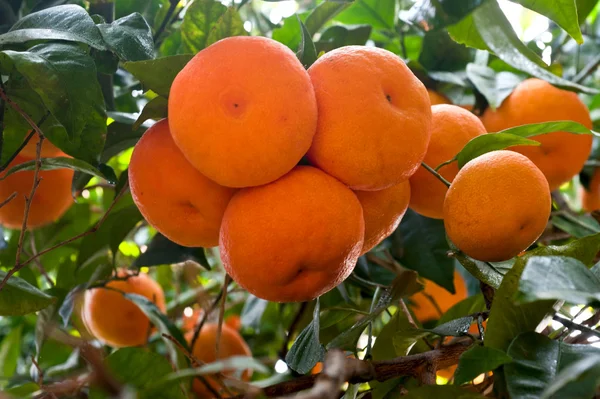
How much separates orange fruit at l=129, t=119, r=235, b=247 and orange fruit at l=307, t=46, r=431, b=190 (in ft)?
0.42

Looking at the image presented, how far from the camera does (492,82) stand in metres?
1.16

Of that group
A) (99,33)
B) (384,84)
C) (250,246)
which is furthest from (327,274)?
(99,33)

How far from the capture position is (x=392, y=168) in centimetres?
69

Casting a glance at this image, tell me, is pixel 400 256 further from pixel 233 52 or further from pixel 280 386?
pixel 233 52

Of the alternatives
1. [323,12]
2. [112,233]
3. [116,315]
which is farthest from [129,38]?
[116,315]

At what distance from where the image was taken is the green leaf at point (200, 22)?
2.86 ft

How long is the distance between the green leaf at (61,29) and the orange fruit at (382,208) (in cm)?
36

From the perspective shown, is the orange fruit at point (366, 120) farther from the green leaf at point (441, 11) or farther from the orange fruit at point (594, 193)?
the orange fruit at point (594, 193)

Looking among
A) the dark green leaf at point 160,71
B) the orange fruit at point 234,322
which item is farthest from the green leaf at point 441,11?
the orange fruit at point 234,322

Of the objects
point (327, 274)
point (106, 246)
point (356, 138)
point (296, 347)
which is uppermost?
point (356, 138)

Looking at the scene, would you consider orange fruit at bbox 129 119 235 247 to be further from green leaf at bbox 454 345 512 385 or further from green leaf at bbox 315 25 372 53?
green leaf at bbox 315 25 372 53

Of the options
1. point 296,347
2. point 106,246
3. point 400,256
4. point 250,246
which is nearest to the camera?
point 250,246

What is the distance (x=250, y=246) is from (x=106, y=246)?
0.72m

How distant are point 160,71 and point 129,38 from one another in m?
0.07
